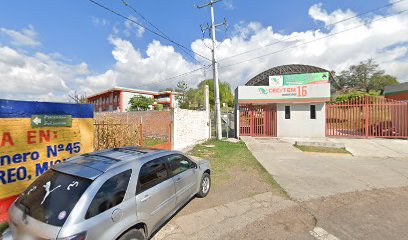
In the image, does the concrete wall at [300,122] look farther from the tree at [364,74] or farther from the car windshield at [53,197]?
the tree at [364,74]

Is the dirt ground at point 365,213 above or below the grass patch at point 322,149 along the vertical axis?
below

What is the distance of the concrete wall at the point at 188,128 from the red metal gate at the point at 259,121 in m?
2.72

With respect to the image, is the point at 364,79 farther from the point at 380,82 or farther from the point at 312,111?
the point at 312,111

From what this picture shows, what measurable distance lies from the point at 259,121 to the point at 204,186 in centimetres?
1013

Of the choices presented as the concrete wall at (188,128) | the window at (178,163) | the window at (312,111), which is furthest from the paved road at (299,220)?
the window at (312,111)

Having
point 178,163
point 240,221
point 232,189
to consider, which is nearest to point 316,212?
point 240,221

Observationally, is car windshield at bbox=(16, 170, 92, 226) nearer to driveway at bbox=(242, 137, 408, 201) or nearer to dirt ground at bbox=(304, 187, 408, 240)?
dirt ground at bbox=(304, 187, 408, 240)

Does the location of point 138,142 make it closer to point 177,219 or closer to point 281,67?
point 177,219

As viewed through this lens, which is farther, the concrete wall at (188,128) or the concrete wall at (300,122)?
the concrete wall at (300,122)

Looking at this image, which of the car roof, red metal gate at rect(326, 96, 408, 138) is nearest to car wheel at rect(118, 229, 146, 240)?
the car roof

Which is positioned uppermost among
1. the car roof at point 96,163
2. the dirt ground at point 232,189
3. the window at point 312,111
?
the window at point 312,111

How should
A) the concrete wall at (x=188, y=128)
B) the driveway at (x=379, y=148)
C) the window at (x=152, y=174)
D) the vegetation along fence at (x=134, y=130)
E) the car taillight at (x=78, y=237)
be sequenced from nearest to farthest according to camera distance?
the car taillight at (x=78, y=237) < the window at (x=152, y=174) < the vegetation along fence at (x=134, y=130) < the driveway at (x=379, y=148) < the concrete wall at (x=188, y=128)

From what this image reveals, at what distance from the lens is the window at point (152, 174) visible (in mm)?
2904

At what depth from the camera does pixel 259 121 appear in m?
14.1
